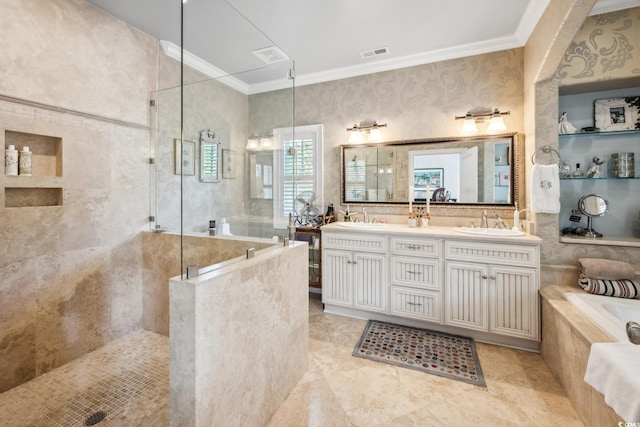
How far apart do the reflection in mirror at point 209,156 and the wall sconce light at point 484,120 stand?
233 centimetres

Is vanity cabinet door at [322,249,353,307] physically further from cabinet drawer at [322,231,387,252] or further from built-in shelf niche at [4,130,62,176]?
built-in shelf niche at [4,130,62,176]

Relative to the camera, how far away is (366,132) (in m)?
3.20

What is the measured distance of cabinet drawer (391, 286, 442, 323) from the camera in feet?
7.93

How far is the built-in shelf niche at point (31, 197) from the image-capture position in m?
1.78

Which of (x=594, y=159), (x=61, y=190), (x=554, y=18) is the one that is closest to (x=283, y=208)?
(x=61, y=190)

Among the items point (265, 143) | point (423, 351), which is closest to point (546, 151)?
point (423, 351)

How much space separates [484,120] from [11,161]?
3.67 meters

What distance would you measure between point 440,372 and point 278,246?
140cm

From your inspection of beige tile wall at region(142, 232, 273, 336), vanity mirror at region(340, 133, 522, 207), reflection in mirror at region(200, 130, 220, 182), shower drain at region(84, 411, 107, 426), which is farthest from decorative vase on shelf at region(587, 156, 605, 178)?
shower drain at region(84, 411, 107, 426)

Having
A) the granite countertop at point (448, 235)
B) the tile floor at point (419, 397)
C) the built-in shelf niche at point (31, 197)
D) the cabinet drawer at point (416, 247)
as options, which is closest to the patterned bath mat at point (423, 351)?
the tile floor at point (419, 397)

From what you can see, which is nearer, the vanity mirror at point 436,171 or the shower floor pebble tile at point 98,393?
the shower floor pebble tile at point 98,393

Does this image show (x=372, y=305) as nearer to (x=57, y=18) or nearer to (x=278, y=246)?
(x=278, y=246)

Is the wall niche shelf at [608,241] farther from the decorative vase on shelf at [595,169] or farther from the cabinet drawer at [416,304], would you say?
the cabinet drawer at [416,304]

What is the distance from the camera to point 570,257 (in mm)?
2186
